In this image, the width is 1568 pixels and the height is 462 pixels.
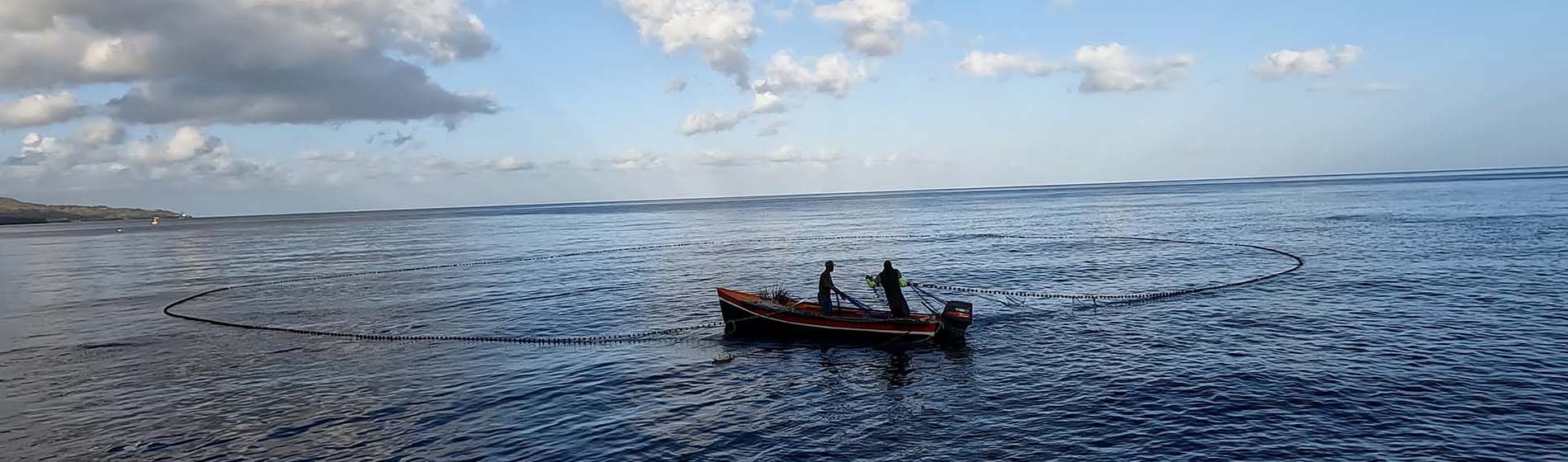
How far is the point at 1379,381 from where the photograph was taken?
71.5 ft

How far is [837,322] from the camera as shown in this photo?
3028 centimetres

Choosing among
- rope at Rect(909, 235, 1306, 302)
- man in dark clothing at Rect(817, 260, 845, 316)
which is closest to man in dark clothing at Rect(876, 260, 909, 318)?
man in dark clothing at Rect(817, 260, 845, 316)

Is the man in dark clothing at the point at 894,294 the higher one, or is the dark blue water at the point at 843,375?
the man in dark clothing at the point at 894,294

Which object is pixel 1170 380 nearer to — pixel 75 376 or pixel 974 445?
pixel 974 445

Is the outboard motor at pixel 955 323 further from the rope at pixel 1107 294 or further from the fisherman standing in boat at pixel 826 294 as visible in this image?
the rope at pixel 1107 294

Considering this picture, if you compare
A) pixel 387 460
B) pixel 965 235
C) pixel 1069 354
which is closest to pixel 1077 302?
pixel 1069 354

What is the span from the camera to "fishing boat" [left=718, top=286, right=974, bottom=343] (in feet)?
95.0

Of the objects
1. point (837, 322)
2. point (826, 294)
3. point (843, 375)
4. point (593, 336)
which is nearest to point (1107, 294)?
point (837, 322)

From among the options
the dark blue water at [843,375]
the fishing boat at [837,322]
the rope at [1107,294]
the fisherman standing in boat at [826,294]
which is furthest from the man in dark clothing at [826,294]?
the rope at [1107,294]

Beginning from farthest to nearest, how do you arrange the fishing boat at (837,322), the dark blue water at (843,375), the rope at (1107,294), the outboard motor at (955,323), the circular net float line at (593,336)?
the rope at (1107,294) → the circular net float line at (593,336) → the fishing boat at (837,322) → the outboard motor at (955,323) → the dark blue water at (843,375)

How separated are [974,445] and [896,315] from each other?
11387mm

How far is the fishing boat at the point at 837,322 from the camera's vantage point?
2895 centimetres

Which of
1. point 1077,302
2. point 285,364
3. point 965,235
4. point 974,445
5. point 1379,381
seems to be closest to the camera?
point 974,445

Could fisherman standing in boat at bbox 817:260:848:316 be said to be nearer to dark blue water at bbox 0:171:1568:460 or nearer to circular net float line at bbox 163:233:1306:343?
dark blue water at bbox 0:171:1568:460
